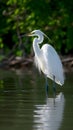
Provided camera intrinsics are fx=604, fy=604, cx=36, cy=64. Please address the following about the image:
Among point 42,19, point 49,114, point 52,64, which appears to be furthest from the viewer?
point 42,19

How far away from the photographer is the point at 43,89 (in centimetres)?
1582

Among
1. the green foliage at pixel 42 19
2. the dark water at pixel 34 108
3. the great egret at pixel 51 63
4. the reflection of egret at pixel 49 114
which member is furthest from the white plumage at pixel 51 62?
the green foliage at pixel 42 19

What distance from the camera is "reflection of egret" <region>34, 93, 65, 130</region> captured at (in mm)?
9281

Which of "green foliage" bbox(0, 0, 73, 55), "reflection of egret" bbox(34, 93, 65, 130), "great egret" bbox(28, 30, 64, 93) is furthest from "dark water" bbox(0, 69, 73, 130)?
"green foliage" bbox(0, 0, 73, 55)

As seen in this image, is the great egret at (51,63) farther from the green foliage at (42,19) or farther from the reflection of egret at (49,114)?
the green foliage at (42,19)

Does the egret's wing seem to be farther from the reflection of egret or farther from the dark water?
the reflection of egret

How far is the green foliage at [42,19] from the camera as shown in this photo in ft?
90.6

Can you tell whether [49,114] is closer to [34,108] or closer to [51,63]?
[34,108]

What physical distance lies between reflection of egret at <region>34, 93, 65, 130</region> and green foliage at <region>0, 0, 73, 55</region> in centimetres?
1459


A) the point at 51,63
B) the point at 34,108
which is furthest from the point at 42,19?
the point at 34,108

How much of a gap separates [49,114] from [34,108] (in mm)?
931

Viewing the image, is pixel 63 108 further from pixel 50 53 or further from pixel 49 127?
pixel 50 53

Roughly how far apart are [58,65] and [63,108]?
3701 millimetres

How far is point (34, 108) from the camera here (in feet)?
37.9
